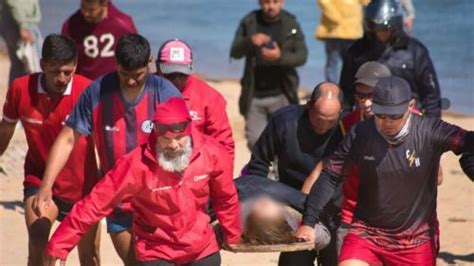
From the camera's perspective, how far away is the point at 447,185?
50.5 ft

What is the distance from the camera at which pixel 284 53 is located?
14.0 m

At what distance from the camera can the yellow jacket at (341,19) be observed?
58.6 feet

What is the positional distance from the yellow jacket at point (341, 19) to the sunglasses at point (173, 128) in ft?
29.4

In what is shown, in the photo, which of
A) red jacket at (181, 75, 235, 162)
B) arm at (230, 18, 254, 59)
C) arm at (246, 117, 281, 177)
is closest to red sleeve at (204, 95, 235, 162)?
red jacket at (181, 75, 235, 162)

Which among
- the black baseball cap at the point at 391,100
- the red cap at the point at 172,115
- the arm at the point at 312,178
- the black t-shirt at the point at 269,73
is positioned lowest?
the arm at the point at 312,178

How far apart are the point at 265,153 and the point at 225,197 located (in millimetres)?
1216

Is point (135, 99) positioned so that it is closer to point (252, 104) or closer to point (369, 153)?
point (369, 153)

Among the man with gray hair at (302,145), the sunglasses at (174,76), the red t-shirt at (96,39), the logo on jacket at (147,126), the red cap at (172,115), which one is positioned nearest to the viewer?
the red cap at (172,115)

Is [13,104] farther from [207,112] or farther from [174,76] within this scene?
[207,112]

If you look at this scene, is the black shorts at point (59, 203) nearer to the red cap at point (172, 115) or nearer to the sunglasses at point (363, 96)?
the red cap at point (172, 115)

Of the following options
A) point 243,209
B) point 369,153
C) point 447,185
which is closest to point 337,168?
point 369,153

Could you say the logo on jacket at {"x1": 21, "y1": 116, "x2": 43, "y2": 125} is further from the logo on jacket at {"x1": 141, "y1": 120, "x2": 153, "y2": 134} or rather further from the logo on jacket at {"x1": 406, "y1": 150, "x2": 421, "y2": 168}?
the logo on jacket at {"x1": 406, "y1": 150, "x2": 421, "y2": 168}

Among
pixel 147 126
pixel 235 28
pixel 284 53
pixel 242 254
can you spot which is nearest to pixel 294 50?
pixel 284 53

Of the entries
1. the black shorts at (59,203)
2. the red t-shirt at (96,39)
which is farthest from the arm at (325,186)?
the red t-shirt at (96,39)
